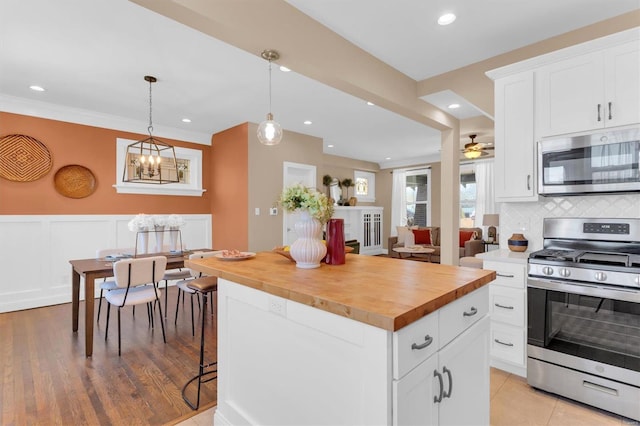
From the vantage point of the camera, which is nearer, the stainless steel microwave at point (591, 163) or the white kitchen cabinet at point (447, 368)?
the white kitchen cabinet at point (447, 368)

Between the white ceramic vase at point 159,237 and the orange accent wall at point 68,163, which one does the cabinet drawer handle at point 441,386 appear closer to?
the white ceramic vase at point 159,237

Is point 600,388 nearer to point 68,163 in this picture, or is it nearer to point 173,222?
point 173,222

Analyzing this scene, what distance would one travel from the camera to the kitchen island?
1008mm

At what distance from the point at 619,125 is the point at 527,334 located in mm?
1586

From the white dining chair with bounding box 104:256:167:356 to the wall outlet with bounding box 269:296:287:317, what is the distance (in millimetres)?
1966

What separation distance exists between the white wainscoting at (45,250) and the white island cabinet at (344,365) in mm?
2562

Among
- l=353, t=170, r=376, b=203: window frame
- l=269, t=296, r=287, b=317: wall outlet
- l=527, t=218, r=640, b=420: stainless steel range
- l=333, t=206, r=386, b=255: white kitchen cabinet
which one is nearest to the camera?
l=269, t=296, r=287, b=317: wall outlet

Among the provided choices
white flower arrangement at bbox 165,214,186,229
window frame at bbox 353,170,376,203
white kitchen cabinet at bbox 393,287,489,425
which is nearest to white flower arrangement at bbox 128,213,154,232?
white flower arrangement at bbox 165,214,186,229

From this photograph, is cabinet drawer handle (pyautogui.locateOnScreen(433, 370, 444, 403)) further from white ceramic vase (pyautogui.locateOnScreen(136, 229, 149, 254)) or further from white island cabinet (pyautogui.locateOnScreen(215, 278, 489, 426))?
white ceramic vase (pyautogui.locateOnScreen(136, 229, 149, 254))

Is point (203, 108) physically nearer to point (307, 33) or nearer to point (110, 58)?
point (110, 58)

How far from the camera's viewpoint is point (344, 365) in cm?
111

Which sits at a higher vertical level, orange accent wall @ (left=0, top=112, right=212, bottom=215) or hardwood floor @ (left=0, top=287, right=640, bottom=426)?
orange accent wall @ (left=0, top=112, right=212, bottom=215)

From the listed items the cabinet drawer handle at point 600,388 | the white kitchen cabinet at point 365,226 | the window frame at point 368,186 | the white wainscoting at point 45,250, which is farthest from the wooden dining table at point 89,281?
the window frame at point 368,186

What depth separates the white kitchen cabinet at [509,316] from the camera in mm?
2262
